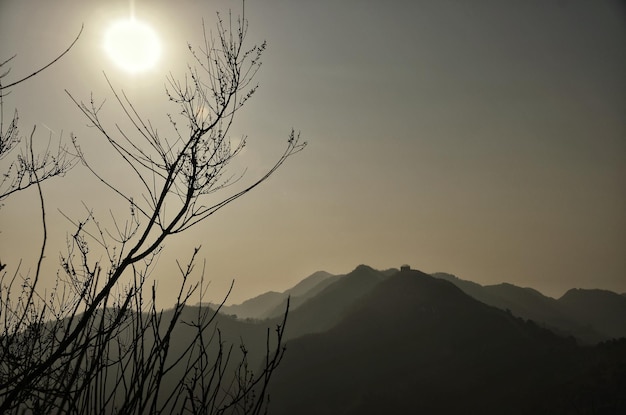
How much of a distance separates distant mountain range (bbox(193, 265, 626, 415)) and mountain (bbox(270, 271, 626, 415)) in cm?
21

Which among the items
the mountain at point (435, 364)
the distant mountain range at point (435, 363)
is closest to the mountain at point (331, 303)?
the distant mountain range at point (435, 363)

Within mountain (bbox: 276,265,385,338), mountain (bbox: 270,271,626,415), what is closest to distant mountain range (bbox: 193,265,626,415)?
mountain (bbox: 270,271,626,415)

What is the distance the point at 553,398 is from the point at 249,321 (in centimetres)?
10831

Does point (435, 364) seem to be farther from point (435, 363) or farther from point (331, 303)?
point (331, 303)

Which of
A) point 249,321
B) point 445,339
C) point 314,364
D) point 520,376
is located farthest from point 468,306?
point 249,321

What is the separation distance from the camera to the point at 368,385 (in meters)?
87.6

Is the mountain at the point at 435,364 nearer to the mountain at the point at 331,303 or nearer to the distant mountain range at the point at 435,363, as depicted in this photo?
the distant mountain range at the point at 435,363

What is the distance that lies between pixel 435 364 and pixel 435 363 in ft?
1.71

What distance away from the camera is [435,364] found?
91.2 m

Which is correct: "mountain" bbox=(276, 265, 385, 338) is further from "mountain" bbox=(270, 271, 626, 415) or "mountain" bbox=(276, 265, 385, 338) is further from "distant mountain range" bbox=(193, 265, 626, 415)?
"mountain" bbox=(270, 271, 626, 415)

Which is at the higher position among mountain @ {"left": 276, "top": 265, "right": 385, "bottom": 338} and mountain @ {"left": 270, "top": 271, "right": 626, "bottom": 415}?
mountain @ {"left": 276, "top": 265, "right": 385, "bottom": 338}

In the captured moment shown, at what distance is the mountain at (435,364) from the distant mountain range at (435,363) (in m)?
0.21

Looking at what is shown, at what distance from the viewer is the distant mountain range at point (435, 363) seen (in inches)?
2761

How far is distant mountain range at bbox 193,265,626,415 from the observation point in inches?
2761
